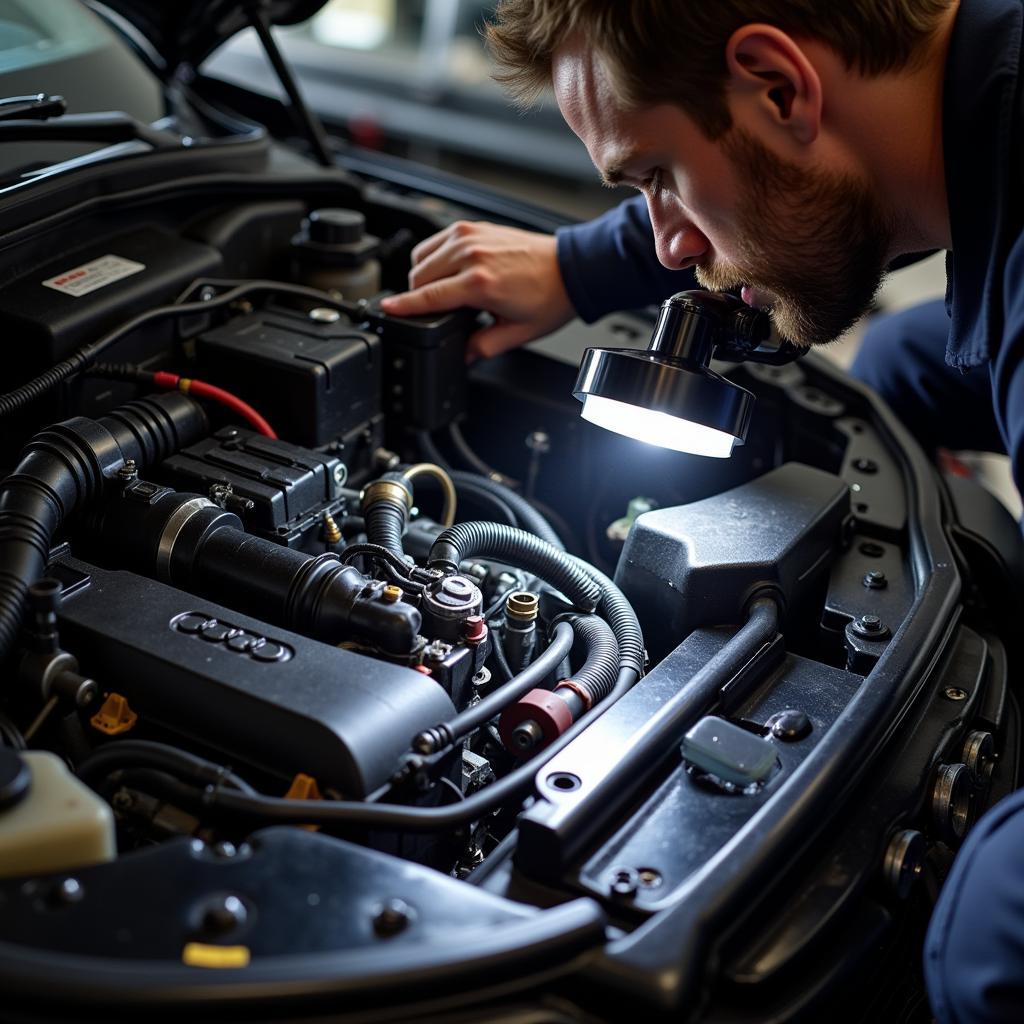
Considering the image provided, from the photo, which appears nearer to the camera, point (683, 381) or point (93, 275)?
point (683, 381)

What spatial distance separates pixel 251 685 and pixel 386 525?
322 millimetres

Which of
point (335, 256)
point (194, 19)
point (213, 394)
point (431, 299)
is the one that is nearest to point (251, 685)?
point (213, 394)

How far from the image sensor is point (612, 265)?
1629 mm

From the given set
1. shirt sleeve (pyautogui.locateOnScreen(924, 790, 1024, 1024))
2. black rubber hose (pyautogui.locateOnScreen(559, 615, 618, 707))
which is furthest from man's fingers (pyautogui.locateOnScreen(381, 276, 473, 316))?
shirt sleeve (pyautogui.locateOnScreen(924, 790, 1024, 1024))

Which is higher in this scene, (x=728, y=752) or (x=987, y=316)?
(x=987, y=316)

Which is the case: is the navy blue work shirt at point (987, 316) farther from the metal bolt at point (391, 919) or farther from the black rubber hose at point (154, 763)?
the black rubber hose at point (154, 763)

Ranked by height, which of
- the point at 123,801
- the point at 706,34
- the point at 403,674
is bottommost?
the point at 123,801

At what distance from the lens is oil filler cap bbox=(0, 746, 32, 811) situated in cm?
80

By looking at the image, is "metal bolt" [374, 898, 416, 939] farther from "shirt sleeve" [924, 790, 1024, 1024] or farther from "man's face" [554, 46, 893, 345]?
"man's face" [554, 46, 893, 345]

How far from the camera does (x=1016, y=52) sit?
1.09 meters

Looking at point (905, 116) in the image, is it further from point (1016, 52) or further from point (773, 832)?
point (773, 832)

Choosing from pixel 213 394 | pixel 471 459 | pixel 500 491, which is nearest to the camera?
pixel 213 394

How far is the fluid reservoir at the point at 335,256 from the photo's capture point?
62.7 inches

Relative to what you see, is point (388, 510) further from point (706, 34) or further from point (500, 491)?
point (706, 34)
